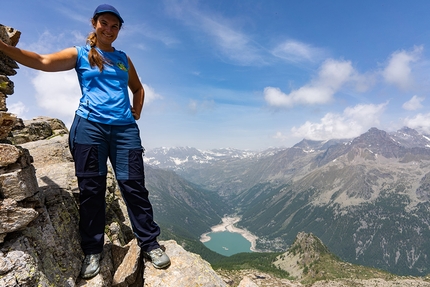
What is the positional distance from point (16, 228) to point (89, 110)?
352 centimetres

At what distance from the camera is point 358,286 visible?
9188 cm

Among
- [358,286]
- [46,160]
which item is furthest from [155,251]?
[358,286]

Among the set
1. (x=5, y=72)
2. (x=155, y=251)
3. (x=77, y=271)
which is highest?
(x=5, y=72)

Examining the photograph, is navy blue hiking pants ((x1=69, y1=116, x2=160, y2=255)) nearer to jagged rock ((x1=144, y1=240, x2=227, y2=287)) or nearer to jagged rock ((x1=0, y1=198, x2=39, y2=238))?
jagged rock ((x1=144, y1=240, x2=227, y2=287))

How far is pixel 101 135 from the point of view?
7.55 metres

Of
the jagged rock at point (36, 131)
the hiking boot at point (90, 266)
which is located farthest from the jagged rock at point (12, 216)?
the jagged rock at point (36, 131)

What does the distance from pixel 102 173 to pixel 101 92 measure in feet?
8.21

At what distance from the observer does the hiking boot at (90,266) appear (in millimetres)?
7496

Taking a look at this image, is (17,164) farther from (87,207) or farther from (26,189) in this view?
(87,207)

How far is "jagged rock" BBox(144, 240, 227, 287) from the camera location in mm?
8109

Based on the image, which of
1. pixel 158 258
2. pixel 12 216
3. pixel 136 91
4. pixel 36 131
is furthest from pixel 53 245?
pixel 36 131

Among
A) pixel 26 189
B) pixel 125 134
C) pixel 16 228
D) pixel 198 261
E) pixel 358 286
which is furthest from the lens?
pixel 358 286

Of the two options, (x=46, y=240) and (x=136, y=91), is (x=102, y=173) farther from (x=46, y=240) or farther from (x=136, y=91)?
(x=136, y=91)

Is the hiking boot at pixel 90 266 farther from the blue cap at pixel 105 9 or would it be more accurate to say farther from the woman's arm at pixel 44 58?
the blue cap at pixel 105 9
